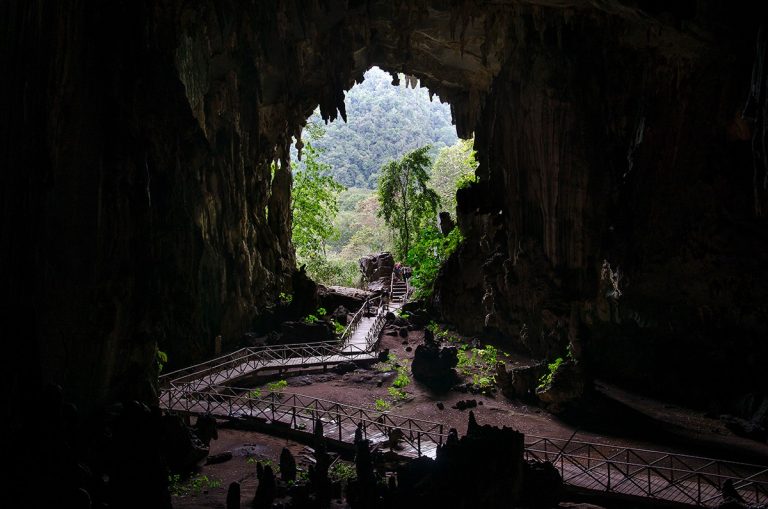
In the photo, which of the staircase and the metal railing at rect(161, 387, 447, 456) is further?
the staircase

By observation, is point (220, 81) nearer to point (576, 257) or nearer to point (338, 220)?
point (576, 257)

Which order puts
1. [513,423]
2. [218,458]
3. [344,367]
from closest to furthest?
1. [218,458]
2. [513,423]
3. [344,367]

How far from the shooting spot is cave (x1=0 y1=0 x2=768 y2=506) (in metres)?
10.2

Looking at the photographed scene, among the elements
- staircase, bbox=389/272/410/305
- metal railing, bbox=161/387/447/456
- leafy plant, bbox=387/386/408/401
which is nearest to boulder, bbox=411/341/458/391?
leafy plant, bbox=387/386/408/401

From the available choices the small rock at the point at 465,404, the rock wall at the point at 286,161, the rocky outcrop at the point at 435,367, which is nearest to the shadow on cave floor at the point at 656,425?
the rock wall at the point at 286,161

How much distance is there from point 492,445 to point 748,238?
34.5 ft

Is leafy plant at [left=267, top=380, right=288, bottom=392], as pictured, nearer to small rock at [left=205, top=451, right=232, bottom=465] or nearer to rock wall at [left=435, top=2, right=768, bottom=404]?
small rock at [left=205, top=451, right=232, bottom=465]

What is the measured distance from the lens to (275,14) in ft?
55.5

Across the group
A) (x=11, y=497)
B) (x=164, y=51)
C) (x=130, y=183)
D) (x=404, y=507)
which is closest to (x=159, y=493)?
(x=11, y=497)

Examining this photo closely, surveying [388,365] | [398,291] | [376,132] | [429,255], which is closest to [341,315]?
[388,365]

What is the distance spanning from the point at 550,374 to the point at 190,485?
10.7 metres

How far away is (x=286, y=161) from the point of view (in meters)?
28.0

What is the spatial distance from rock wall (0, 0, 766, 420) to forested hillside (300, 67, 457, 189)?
49.4m

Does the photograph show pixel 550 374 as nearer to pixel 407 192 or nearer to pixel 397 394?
pixel 397 394
